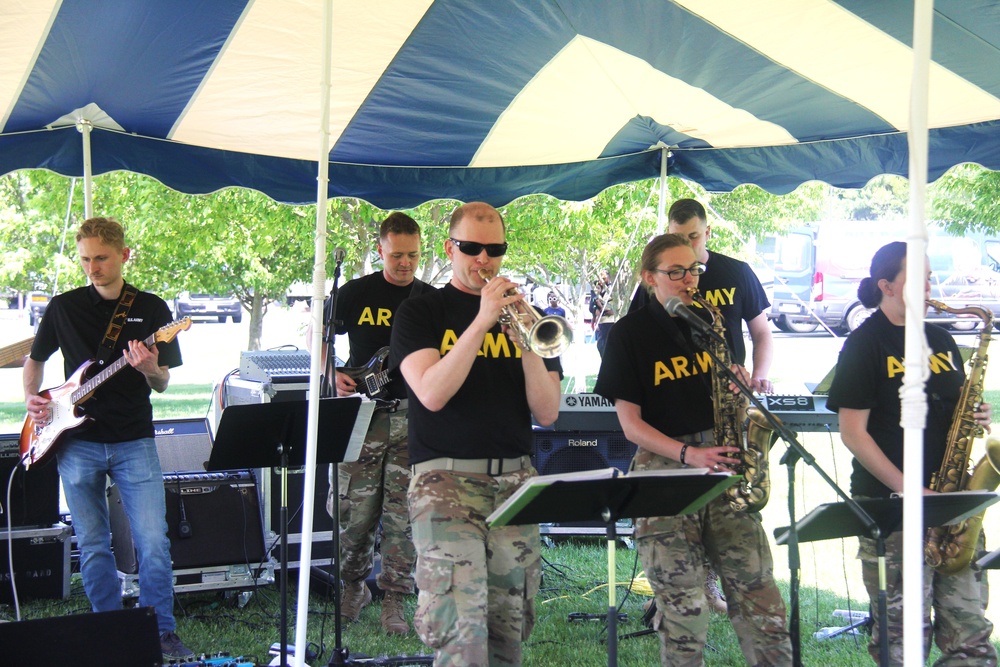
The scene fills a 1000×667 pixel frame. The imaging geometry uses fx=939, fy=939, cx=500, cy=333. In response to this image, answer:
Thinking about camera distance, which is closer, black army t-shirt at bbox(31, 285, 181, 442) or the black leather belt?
the black leather belt

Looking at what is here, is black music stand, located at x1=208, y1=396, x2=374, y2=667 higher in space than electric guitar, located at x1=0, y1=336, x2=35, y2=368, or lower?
lower

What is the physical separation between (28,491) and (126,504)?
1.85 metres

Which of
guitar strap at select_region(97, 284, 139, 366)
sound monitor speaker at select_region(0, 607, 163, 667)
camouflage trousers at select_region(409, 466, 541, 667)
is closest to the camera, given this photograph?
sound monitor speaker at select_region(0, 607, 163, 667)

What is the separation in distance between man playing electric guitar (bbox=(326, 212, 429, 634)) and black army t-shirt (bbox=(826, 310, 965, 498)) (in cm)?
265

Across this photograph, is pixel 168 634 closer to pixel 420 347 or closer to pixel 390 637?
pixel 390 637

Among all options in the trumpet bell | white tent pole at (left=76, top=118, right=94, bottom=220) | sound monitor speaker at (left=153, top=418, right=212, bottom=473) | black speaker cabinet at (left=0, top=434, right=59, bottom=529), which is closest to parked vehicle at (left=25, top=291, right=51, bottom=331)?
black speaker cabinet at (left=0, top=434, right=59, bottom=529)

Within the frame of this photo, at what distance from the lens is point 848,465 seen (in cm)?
1108

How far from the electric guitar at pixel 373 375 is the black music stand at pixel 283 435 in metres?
1.14

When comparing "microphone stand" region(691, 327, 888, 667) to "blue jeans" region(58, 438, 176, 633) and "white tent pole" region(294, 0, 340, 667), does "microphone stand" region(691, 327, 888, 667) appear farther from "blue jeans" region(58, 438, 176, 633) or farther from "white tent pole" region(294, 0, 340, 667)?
"blue jeans" region(58, 438, 176, 633)

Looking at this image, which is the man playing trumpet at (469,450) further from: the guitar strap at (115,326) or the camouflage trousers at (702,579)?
the guitar strap at (115,326)

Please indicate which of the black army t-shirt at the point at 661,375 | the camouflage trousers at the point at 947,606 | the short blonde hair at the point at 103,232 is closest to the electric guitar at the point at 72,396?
the short blonde hair at the point at 103,232

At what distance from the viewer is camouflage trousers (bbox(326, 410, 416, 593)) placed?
567 centimetres

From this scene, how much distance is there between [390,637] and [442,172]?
334 centimetres

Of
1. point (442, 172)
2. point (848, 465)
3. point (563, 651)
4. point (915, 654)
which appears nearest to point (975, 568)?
point (915, 654)
